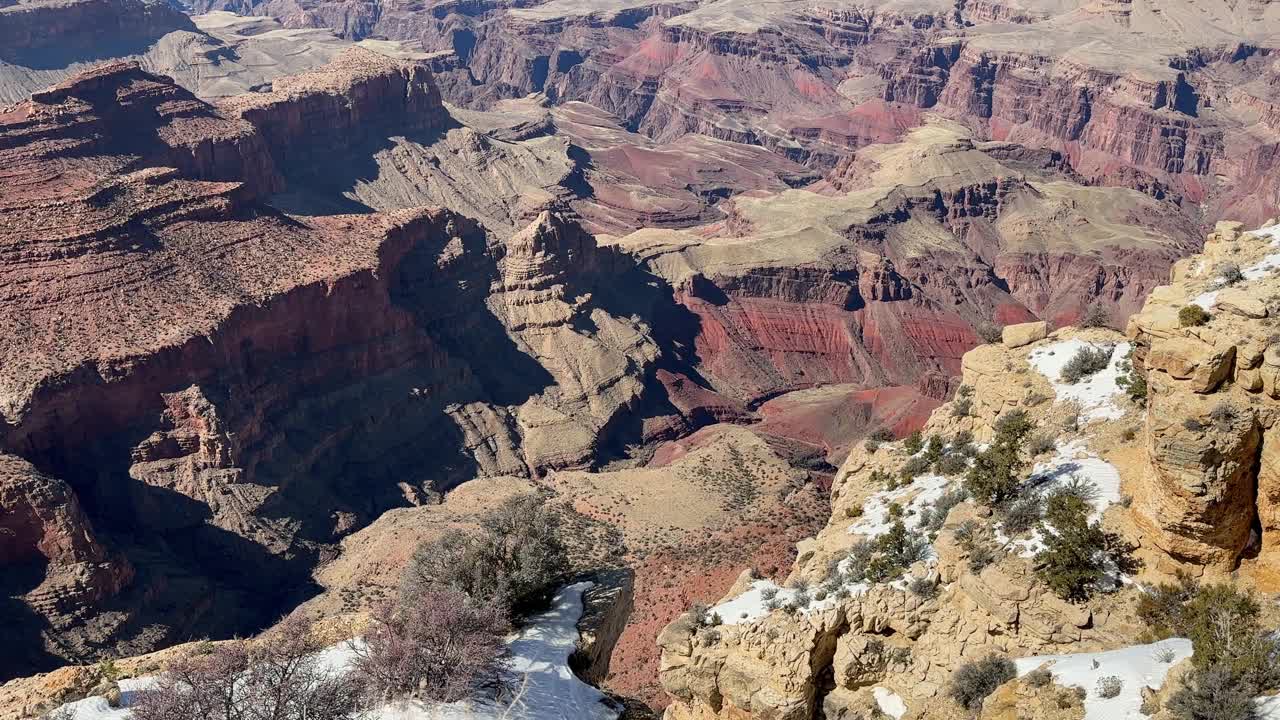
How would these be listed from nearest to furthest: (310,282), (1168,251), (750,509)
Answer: (750,509) → (310,282) → (1168,251)

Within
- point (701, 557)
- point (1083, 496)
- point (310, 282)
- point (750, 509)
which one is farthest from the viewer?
point (310, 282)

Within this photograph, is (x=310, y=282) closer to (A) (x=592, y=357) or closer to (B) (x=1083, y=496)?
(A) (x=592, y=357)

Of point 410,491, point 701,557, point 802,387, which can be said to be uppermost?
point 701,557

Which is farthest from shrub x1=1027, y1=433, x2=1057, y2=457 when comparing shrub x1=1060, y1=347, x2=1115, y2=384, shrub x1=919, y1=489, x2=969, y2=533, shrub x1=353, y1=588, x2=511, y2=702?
shrub x1=353, y1=588, x2=511, y2=702

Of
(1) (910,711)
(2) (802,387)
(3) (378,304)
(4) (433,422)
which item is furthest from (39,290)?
(2) (802,387)

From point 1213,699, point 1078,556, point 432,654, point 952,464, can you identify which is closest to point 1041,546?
point 1078,556

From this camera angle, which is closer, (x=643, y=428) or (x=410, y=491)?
(x=410, y=491)

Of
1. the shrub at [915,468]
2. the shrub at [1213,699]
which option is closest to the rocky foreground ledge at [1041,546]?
the shrub at [1213,699]
